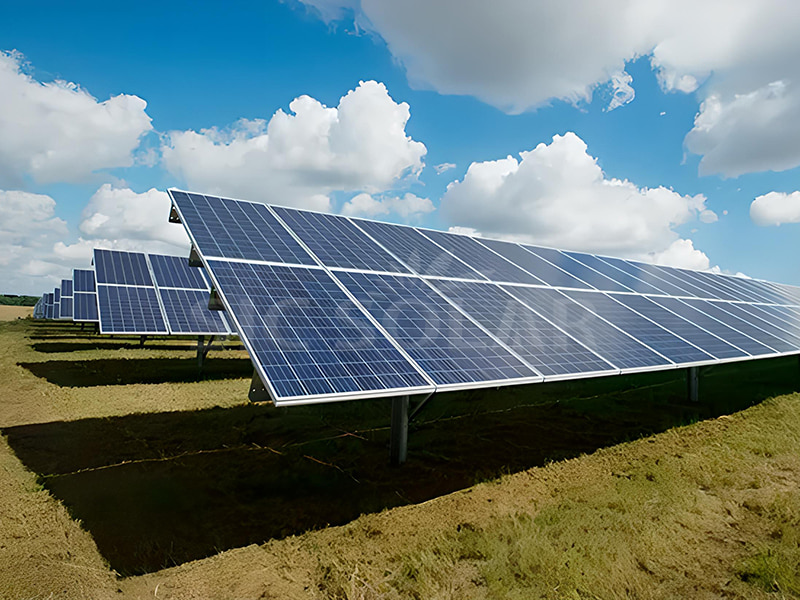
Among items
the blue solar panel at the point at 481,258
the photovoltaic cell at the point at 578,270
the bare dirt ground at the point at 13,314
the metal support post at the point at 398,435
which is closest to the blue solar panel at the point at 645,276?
the photovoltaic cell at the point at 578,270

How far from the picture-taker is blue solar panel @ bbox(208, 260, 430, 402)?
7.91 metres

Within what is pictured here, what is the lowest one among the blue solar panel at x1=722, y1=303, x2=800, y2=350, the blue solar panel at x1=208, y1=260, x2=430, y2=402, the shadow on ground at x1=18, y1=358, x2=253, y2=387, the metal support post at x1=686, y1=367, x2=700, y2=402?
the shadow on ground at x1=18, y1=358, x2=253, y2=387

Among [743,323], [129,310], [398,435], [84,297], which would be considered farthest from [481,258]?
[84,297]

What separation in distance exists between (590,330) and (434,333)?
5.45 metres

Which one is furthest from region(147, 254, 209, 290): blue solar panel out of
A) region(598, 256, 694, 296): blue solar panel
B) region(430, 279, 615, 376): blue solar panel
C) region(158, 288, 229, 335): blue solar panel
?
region(598, 256, 694, 296): blue solar panel

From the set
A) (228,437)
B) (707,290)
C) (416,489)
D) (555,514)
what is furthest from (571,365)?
(707,290)

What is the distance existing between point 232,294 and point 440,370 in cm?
407

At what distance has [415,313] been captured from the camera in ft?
36.3

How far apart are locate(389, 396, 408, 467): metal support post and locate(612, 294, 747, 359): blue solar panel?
9986mm

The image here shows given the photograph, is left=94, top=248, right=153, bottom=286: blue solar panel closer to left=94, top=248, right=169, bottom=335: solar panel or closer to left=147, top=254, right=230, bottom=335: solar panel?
left=94, top=248, right=169, bottom=335: solar panel

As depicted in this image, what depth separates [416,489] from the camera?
10.1m

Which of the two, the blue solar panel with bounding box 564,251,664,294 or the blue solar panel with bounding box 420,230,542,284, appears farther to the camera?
the blue solar panel with bounding box 564,251,664,294

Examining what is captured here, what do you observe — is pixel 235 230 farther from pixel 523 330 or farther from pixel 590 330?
pixel 590 330

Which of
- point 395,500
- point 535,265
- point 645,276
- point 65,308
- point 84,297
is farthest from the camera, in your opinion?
point 65,308
